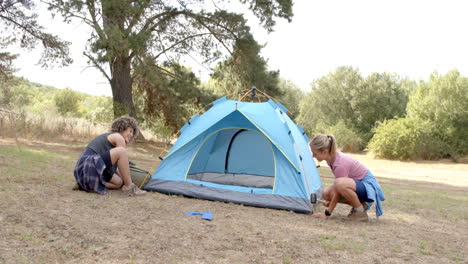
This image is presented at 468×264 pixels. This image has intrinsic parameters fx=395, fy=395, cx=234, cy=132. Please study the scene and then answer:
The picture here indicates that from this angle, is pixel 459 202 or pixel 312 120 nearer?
pixel 459 202

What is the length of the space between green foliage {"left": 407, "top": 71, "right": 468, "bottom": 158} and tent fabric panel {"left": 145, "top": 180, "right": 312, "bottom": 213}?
18.9m

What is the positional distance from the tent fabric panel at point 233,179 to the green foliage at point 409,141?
611 inches

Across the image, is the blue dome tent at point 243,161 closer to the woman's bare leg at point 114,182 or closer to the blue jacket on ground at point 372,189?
the woman's bare leg at point 114,182

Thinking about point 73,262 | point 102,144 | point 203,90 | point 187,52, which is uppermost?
point 187,52

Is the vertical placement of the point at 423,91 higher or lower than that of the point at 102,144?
higher

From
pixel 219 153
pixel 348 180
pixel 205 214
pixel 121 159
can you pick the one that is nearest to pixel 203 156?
pixel 219 153

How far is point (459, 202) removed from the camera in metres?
6.61

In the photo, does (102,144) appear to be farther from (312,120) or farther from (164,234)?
(312,120)

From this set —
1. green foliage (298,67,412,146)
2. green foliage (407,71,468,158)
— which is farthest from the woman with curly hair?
green foliage (298,67,412,146)

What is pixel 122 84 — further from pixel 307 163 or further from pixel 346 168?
pixel 346 168

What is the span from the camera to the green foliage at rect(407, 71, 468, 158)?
2058cm

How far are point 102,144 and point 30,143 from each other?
336 inches

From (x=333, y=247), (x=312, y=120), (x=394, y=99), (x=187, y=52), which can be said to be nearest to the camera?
(x=333, y=247)

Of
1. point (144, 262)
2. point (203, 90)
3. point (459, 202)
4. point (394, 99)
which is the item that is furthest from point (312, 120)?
point (144, 262)
